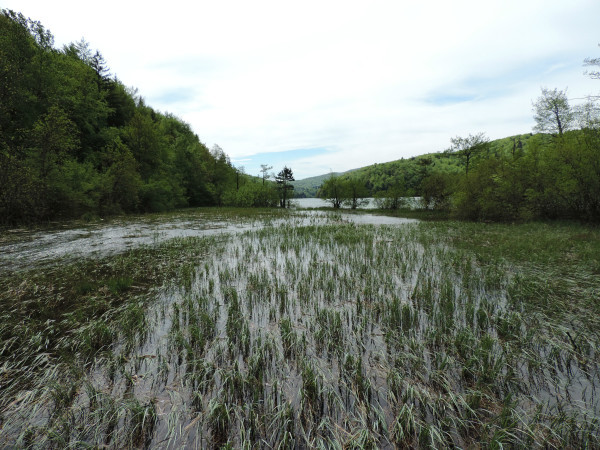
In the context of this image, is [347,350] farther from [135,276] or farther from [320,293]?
[135,276]

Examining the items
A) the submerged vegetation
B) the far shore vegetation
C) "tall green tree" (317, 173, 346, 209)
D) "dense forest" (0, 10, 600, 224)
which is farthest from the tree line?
"tall green tree" (317, 173, 346, 209)

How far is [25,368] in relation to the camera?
358 cm

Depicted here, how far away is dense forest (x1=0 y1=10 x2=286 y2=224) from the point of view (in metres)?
17.5

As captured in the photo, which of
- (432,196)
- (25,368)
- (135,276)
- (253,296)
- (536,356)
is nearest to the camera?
(25,368)

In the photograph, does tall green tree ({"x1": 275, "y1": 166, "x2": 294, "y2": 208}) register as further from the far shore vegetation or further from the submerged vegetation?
the submerged vegetation

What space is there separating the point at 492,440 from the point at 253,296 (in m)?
5.45

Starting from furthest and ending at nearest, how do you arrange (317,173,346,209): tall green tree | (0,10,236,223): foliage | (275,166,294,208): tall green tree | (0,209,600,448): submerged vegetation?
(275,166,294,208): tall green tree → (317,173,346,209): tall green tree → (0,10,236,223): foliage → (0,209,600,448): submerged vegetation

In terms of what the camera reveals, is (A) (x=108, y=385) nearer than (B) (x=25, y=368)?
Yes

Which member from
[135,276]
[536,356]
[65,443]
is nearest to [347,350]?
[536,356]

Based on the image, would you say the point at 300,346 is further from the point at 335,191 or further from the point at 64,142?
the point at 335,191

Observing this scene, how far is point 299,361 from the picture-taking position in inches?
152

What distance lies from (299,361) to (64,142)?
28199 millimetres

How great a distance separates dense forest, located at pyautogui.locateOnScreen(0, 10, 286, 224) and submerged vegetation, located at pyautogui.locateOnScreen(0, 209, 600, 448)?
16967 millimetres

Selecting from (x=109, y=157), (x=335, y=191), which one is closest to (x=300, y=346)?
(x=109, y=157)
